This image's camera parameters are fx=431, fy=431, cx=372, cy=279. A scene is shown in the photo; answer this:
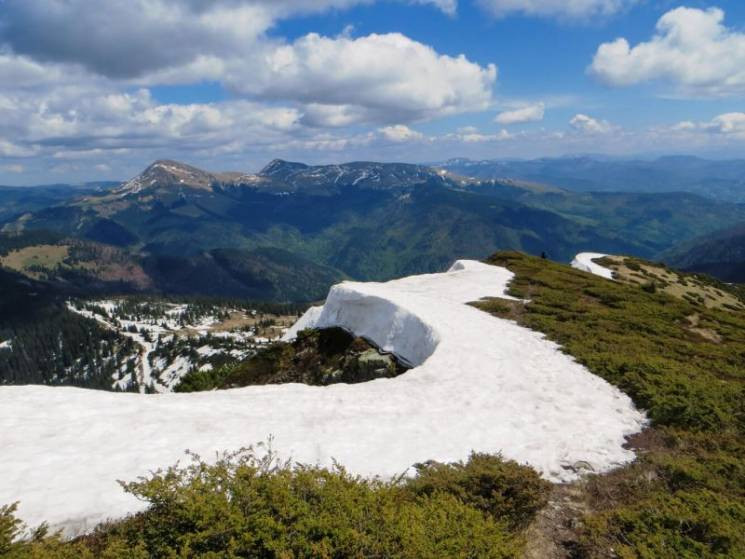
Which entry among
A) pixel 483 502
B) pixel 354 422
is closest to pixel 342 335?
pixel 354 422

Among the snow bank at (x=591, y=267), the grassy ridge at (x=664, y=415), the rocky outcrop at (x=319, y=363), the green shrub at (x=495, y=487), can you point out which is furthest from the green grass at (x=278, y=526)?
the snow bank at (x=591, y=267)

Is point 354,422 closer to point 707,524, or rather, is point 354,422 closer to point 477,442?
point 477,442

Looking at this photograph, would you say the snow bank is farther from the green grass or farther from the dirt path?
the green grass

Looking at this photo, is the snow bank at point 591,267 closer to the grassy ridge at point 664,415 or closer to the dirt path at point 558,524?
the grassy ridge at point 664,415

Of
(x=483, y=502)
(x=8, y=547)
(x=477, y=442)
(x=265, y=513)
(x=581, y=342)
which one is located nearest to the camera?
(x=8, y=547)

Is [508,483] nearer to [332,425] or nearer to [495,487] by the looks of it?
[495,487]

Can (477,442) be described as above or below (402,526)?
below
